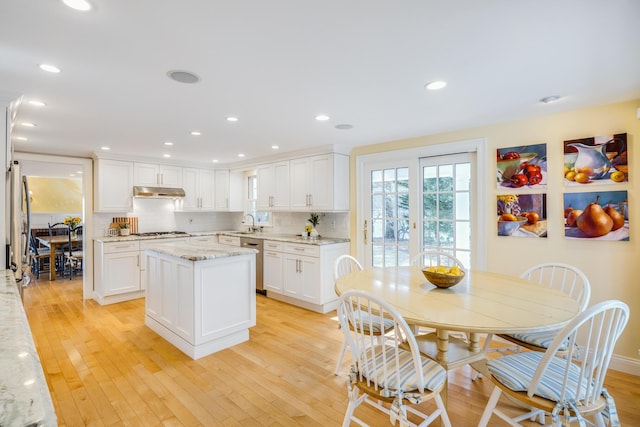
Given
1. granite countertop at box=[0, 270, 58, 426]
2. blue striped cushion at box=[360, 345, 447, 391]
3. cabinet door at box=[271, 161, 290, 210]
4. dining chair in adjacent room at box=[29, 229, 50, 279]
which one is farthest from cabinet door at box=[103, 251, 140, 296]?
blue striped cushion at box=[360, 345, 447, 391]

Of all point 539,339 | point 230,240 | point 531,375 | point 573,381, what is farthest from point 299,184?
point 573,381

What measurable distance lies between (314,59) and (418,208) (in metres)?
2.53

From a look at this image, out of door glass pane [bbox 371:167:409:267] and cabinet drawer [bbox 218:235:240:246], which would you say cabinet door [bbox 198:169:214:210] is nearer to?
cabinet drawer [bbox 218:235:240:246]

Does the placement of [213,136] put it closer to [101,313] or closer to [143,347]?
[143,347]

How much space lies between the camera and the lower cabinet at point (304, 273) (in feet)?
13.8

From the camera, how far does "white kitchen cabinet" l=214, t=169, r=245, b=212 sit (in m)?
6.25

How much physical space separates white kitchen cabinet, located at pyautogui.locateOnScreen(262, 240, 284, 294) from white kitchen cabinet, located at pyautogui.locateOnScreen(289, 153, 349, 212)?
0.67 m

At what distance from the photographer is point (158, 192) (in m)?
5.27

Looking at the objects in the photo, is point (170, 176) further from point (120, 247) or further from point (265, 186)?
point (265, 186)

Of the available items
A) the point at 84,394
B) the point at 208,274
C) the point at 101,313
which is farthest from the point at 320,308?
the point at 101,313

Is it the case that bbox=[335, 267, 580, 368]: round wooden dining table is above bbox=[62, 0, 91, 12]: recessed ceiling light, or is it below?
below

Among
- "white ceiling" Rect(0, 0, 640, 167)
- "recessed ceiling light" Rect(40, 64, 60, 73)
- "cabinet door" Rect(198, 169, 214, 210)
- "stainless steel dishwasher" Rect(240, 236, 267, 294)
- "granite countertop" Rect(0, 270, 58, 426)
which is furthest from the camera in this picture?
"cabinet door" Rect(198, 169, 214, 210)

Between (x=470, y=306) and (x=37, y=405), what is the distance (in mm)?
1806

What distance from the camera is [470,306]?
1773 mm
